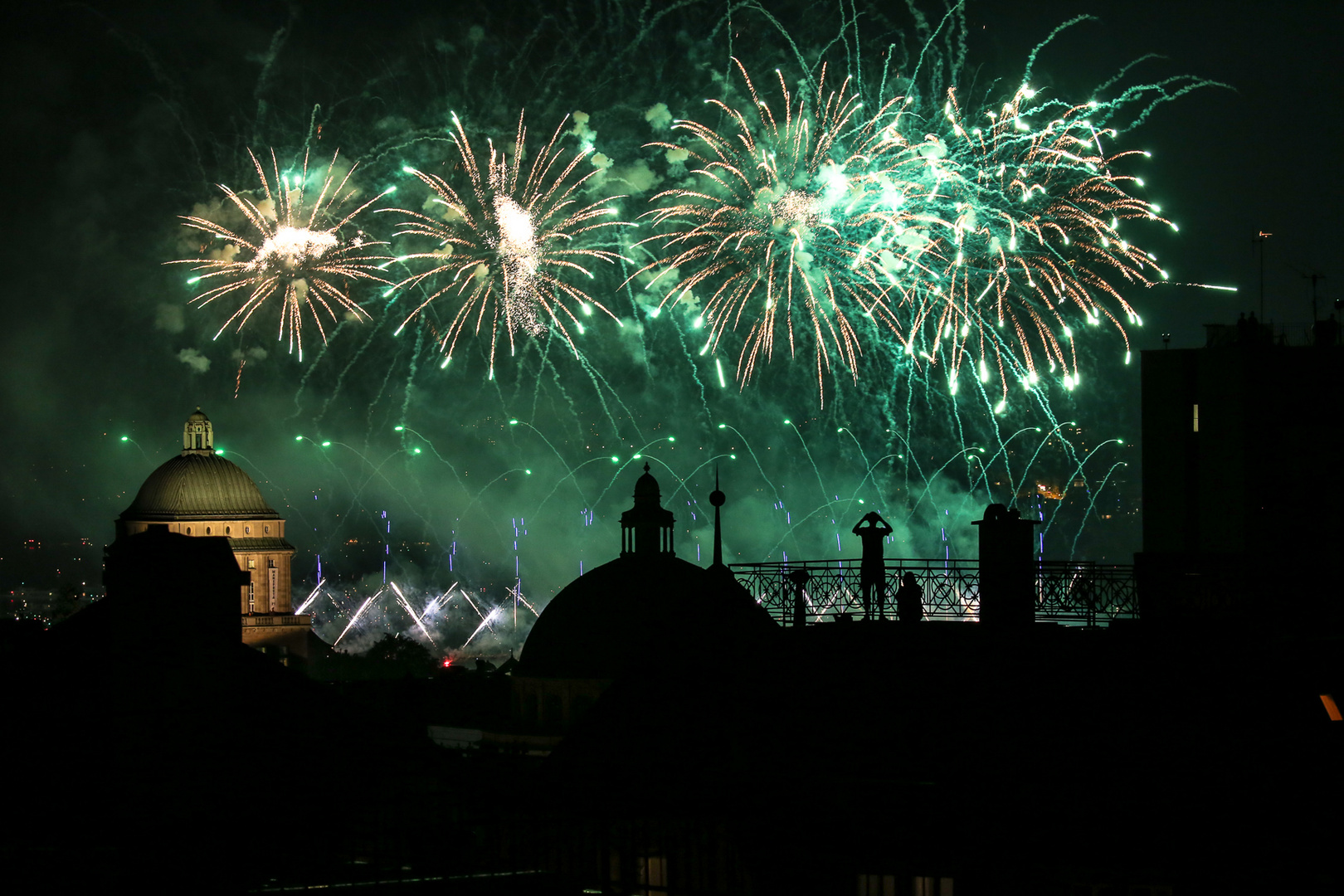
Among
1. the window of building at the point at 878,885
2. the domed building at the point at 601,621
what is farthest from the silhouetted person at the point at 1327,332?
the window of building at the point at 878,885

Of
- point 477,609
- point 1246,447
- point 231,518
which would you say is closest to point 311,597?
point 477,609

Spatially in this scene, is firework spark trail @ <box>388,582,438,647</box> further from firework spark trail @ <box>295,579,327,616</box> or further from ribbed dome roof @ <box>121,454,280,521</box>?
ribbed dome roof @ <box>121,454,280,521</box>

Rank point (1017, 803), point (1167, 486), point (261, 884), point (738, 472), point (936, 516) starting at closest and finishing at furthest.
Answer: point (261, 884), point (1017, 803), point (1167, 486), point (936, 516), point (738, 472)

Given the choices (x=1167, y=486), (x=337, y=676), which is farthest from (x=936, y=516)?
(x=1167, y=486)

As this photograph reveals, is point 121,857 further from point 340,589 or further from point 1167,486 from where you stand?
point 340,589

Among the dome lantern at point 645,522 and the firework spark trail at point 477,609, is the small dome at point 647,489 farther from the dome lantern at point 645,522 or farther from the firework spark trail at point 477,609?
the firework spark trail at point 477,609
